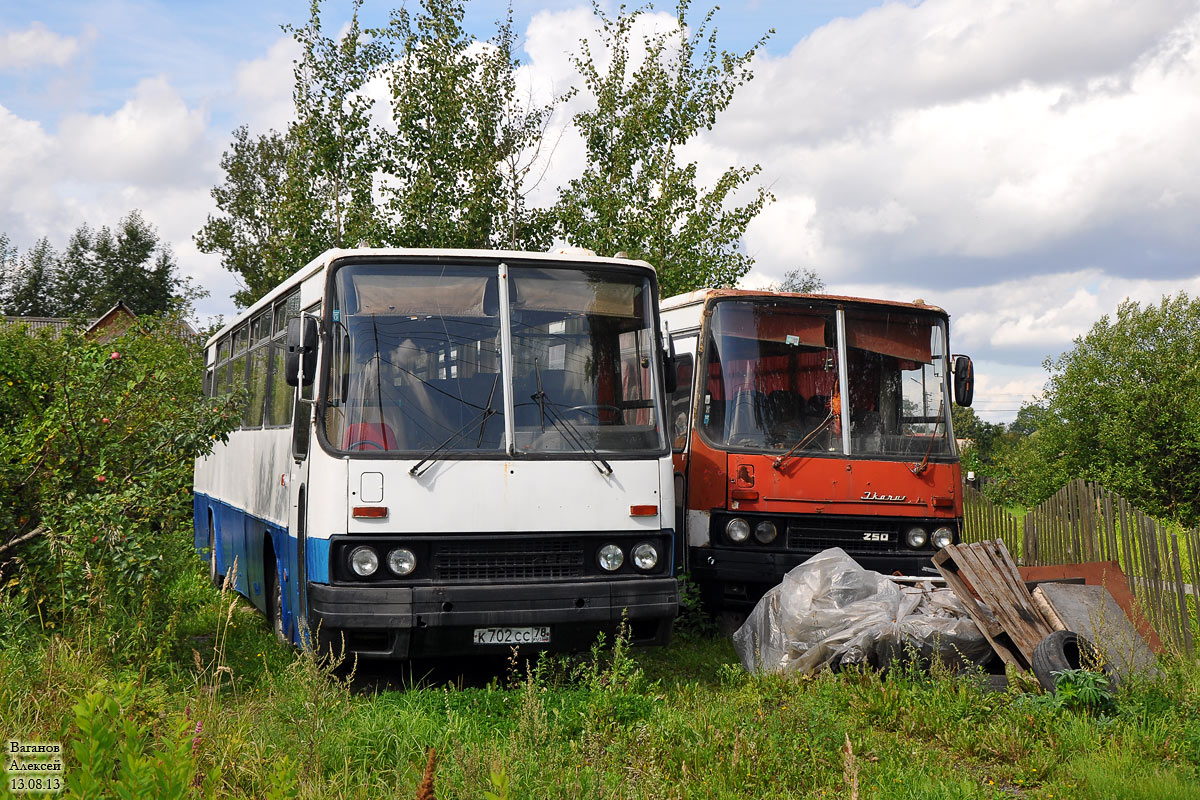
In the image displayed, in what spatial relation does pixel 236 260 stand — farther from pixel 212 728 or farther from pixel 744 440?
pixel 212 728

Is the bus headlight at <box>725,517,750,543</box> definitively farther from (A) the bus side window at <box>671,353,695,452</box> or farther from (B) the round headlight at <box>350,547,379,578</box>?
(B) the round headlight at <box>350,547,379,578</box>

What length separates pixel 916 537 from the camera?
10.1 m

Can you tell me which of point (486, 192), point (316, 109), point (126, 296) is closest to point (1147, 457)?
point (486, 192)

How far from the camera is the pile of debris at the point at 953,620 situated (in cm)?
782

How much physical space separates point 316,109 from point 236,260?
87.5 feet

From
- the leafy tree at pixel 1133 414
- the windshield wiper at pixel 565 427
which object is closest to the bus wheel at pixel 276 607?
the windshield wiper at pixel 565 427

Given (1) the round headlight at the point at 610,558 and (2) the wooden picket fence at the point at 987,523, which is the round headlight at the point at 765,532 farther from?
(2) the wooden picket fence at the point at 987,523

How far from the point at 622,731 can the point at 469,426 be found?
224 cm

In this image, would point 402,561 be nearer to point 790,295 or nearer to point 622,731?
point 622,731

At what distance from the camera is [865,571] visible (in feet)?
28.7

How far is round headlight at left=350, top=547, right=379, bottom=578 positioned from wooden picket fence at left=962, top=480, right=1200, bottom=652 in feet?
20.3

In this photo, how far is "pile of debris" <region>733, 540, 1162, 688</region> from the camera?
782 centimetres

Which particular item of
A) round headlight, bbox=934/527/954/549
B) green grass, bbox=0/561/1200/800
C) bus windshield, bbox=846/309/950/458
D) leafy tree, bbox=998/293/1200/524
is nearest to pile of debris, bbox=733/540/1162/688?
green grass, bbox=0/561/1200/800

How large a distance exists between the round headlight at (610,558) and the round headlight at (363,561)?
1466mm
